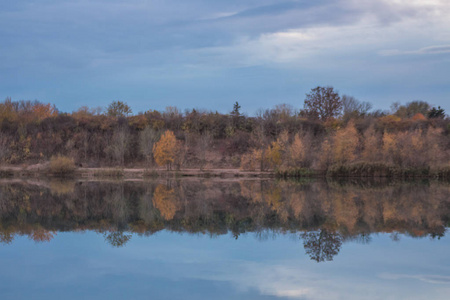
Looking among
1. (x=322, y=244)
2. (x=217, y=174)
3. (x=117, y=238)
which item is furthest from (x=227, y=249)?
(x=217, y=174)

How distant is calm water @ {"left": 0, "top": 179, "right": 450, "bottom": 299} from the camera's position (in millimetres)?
7195

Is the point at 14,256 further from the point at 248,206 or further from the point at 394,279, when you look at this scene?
the point at 248,206

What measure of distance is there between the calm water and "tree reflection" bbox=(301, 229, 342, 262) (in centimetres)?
2

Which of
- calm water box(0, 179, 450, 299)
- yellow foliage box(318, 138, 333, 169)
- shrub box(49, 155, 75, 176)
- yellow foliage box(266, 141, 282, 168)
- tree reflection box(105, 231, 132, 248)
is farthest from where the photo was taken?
shrub box(49, 155, 75, 176)

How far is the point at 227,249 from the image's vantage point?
393 inches

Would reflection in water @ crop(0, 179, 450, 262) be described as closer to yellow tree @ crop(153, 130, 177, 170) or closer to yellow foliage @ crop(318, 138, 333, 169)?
yellow foliage @ crop(318, 138, 333, 169)

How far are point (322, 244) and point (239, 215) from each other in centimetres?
465

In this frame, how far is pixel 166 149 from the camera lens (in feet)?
121

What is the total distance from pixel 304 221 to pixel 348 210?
8.05 feet

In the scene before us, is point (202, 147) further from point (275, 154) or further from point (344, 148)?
point (344, 148)

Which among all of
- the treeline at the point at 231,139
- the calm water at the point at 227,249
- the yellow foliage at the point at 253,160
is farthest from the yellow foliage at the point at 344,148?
the calm water at the point at 227,249

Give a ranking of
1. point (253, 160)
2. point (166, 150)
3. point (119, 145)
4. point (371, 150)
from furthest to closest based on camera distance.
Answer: point (119, 145) → point (253, 160) → point (166, 150) → point (371, 150)

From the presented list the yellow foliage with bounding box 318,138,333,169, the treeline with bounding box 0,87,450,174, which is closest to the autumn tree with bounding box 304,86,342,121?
the treeline with bounding box 0,87,450,174

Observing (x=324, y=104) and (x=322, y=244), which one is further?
(x=324, y=104)
